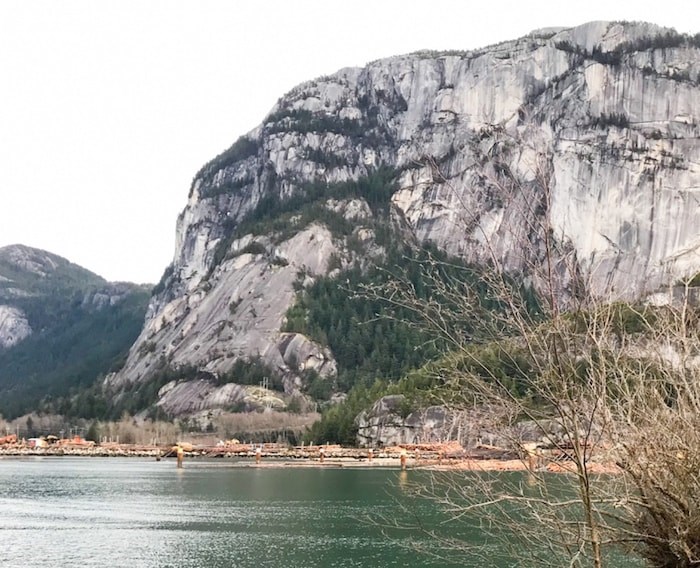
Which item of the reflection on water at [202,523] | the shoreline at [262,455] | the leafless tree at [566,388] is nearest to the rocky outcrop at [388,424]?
the shoreline at [262,455]

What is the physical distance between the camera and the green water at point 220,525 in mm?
33562

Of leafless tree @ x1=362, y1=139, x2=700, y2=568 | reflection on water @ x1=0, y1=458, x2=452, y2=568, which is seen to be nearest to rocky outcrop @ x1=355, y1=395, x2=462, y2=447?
reflection on water @ x1=0, y1=458, x2=452, y2=568

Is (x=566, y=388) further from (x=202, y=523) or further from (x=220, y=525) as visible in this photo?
(x=202, y=523)

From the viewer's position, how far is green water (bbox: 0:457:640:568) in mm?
33562

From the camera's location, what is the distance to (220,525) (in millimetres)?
45031

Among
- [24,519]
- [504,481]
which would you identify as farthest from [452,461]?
[24,519]

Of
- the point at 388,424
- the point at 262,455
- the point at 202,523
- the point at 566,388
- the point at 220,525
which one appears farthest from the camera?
the point at 262,455

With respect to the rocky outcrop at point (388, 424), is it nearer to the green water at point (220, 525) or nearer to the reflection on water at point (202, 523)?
the reflection on water at point (202, 523)

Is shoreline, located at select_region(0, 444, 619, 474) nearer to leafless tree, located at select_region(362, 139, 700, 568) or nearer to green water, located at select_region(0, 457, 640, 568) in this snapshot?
green water, located at select_region(0, 457, 640, 568)

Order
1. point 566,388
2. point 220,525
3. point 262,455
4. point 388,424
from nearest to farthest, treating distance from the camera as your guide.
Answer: point 566,388 < point 220,525 < point 388,424 < point 262,455

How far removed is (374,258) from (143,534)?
158 meters

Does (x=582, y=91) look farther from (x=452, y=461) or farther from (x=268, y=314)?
(x=452, y=461)

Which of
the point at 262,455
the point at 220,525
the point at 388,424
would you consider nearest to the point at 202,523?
the point at 220,525

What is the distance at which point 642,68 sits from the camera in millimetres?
191750
